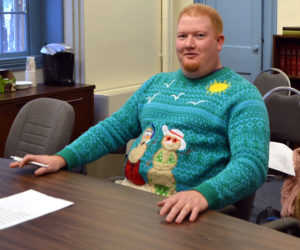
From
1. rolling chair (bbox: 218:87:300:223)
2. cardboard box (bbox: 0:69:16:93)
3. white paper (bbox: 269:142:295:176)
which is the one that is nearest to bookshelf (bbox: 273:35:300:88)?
rolling chair (bbox: 218:87:300:223)

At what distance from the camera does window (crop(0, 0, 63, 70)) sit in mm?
4012

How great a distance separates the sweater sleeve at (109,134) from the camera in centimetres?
200

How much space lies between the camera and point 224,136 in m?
1.91

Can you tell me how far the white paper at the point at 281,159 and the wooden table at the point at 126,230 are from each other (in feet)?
2.99

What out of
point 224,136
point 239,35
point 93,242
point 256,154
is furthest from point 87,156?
point 239,35

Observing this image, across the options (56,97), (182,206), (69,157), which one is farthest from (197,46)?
(56,97)

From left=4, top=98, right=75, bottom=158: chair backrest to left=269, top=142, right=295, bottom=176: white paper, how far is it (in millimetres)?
917

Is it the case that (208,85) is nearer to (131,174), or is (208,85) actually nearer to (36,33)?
(131,174)

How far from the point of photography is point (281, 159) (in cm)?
235

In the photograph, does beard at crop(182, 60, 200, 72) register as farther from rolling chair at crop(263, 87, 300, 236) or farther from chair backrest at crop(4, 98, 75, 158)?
rolling chair at crop(263, 87, 300, 236)

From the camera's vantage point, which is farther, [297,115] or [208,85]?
[297,115]

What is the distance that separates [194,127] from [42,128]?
89cm

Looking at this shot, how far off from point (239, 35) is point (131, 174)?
3.83 metres

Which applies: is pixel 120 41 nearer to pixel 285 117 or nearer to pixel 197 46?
pixel 285 117
